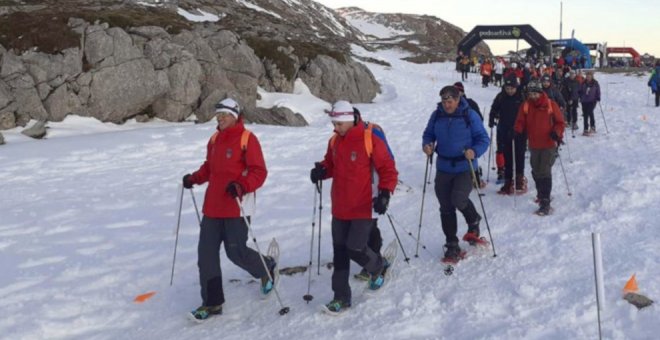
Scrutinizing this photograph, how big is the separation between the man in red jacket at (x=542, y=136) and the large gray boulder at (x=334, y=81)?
18.0 m

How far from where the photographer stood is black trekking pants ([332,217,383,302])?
564 centimetres

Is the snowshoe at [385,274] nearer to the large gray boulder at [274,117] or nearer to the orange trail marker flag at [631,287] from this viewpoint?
the orange trail marker flag at [631,287]

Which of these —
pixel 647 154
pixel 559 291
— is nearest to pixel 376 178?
pixel 559 291

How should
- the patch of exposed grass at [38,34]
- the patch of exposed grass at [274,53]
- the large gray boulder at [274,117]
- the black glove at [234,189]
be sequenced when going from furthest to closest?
the patch of exposed grass at [274,53] → the large gray boulder at [274,117] → the patch of exposed grass at [38,34] → the black glove at [234,189]

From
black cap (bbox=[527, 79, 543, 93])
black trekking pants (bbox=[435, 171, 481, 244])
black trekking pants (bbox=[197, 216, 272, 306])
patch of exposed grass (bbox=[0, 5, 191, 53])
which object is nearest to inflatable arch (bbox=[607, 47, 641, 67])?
patch of exposed grass (bbox=[0, 5, 191, 53])

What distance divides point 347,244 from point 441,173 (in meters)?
2.04

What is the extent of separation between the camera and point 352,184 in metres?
5.62

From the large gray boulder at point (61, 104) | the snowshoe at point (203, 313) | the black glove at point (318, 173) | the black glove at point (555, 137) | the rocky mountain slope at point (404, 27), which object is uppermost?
the rocky mountain slope at point (404, 27)

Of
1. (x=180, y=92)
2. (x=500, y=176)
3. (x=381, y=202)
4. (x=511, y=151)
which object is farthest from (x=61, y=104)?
(x=381, y=202)

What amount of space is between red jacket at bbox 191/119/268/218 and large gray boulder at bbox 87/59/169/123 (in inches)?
584

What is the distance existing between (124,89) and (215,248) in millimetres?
15092

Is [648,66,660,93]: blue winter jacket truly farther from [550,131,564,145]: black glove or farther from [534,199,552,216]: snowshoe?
[534,199,552,216]: snowshoe

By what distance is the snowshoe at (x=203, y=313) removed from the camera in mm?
5855

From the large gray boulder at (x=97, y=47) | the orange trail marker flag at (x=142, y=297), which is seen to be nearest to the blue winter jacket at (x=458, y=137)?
the orange trail marker flag at (x=142, y=297)
